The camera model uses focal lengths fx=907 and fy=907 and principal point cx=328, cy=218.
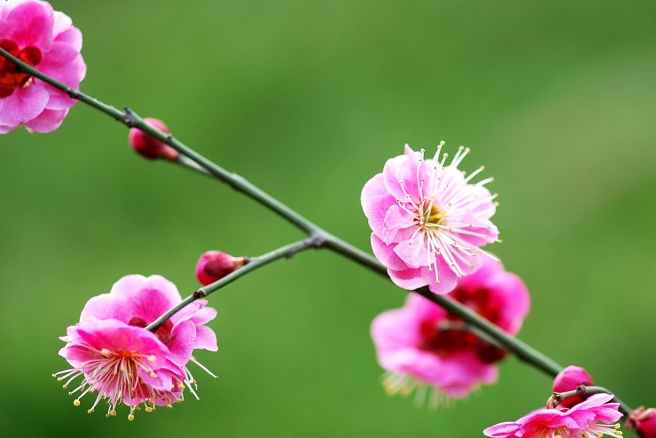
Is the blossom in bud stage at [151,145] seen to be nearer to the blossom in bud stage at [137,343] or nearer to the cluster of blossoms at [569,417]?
the blossom in bud stage at [137,343]

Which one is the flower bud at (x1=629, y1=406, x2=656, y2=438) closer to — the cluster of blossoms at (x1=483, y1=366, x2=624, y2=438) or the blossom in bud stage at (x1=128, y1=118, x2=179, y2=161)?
the cluster of blossoms at (x1=483, y1=366, x2=624, y2=438)

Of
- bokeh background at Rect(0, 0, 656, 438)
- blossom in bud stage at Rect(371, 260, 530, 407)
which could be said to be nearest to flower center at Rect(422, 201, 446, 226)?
blossom in bud stage at Rect(371, 260, 530, 407)

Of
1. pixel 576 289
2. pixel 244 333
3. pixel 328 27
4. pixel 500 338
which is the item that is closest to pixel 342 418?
pixel 244 333

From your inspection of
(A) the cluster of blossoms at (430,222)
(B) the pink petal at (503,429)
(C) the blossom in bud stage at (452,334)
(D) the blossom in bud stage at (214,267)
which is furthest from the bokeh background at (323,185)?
(B) the pink petal at (503,429)

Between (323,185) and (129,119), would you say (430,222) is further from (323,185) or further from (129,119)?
(323,185)

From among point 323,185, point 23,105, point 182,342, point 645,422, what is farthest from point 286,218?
point 323,185
